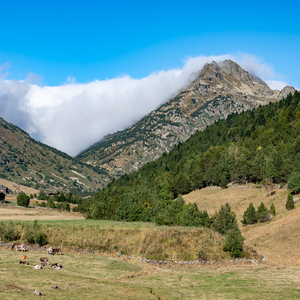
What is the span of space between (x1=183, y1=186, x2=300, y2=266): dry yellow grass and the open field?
15.7 meters

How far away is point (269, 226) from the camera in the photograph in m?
69.4

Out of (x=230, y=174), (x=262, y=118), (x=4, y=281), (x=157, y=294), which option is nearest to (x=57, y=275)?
(x=4, y=281)

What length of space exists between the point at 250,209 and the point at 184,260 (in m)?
36.2

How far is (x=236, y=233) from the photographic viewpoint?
50031 mm

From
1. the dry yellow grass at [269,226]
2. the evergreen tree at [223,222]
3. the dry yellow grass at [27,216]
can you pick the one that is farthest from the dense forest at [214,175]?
the dry yellow grass at [27,216]

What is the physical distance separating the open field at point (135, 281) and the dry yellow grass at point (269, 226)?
51.4 feet

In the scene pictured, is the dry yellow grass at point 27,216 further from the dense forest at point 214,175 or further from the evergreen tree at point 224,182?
the evergreen tree at point 224,182

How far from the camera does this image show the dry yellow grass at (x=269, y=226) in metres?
52.5

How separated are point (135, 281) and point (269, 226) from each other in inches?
1940

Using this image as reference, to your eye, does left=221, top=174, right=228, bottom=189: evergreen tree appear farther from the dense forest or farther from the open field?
the open field

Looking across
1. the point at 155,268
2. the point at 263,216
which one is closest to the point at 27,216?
the point at 263,216

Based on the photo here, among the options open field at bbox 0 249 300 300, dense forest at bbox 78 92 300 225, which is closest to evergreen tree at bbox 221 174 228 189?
dense forest at bbox 78 92 300 225

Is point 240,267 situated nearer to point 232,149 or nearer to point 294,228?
point 294,228

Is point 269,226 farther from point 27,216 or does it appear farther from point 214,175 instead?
point 27,216
